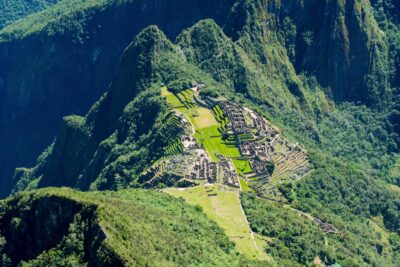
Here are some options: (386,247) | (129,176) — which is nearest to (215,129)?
(129,176)

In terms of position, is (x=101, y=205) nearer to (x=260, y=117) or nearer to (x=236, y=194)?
(x=236, y=194)

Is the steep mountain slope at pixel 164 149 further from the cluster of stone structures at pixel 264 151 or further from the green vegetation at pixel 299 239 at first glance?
the cluster of stone structures at pixel 264 151

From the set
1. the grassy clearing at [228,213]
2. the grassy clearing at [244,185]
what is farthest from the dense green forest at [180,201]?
the grassy clearing at [244,185]

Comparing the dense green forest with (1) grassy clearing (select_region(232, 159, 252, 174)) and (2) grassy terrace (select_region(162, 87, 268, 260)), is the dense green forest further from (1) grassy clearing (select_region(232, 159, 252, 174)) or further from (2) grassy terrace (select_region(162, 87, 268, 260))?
(1) grassy clearing (select_region(232, 159, 252, 174))

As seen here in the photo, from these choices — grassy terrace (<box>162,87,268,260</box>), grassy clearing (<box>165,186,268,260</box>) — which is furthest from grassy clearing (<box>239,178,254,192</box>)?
grassy clearing (<box>165,186,268,260</box>)

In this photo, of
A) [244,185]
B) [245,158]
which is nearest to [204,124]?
[245,158]

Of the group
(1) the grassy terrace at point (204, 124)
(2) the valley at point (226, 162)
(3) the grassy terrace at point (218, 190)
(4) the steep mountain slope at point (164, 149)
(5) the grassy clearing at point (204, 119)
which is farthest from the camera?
(5) the grassy clearing at point (204, 119)
